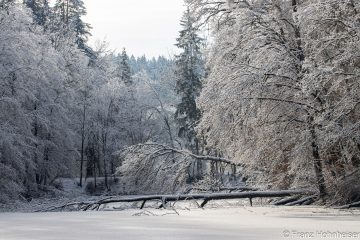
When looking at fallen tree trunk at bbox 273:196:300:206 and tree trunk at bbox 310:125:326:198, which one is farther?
fallen tree trunk at bbox 273:196:300:206

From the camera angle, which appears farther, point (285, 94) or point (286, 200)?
point (286, 200)

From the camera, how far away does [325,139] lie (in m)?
11.8

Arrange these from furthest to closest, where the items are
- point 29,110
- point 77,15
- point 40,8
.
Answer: point 77,15
point 40,8
point 29,110

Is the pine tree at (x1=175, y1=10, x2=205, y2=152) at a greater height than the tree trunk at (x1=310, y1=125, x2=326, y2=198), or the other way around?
the pine tree at (x1=175, y1=10, x2=205, y2=152)

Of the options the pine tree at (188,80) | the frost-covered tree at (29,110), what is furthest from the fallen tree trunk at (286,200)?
the pine tree at (188,80)

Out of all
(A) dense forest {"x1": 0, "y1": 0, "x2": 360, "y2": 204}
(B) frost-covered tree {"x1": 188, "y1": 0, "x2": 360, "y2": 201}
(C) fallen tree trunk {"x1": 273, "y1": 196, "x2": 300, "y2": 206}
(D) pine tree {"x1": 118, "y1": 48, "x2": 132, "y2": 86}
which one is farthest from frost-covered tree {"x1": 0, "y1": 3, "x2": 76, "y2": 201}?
(D) pine tree {"x1": 118, "y1": 48, "x2": 132, "y2": 86}

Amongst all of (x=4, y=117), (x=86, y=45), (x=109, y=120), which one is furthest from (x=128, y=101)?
(x=4, y=117)

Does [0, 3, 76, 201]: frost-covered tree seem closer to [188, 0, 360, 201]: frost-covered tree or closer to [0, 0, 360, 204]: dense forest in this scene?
[0, 0, 360, 204]: dense forest

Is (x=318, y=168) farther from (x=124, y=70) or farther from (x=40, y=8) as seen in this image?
(x=124, y=70)

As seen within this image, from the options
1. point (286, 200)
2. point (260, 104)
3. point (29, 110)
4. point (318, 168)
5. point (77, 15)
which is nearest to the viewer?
point (318, 168)

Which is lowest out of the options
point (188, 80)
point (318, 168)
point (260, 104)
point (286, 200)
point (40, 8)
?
point (286, 200)

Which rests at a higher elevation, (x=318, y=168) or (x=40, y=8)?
(x=40, y=8)

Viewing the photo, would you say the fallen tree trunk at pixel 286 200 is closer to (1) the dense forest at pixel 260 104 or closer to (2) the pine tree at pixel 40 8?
(1) the dense forest at pixel 260 104

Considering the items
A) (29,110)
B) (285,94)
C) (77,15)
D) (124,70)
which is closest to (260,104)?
(285,94)
